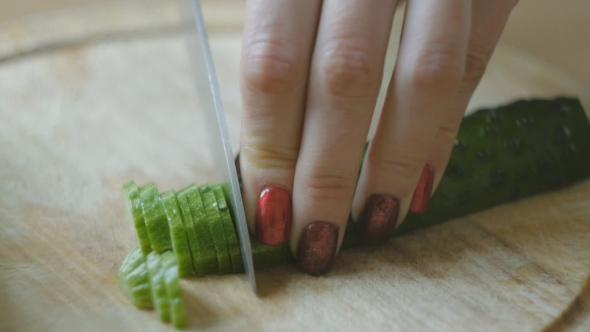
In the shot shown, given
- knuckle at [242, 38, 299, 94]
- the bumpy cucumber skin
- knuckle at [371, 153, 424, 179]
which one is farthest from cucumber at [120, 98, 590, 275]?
knuckle at [242, 38, 299, 94]

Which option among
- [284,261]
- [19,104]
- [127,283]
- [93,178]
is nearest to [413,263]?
[284,261]

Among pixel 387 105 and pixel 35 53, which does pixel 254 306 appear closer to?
pixel 387 105

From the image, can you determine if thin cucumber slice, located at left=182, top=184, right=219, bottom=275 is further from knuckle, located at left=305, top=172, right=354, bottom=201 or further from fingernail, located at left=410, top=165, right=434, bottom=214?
fingernail, located at left=410, top=165, right=434, bottom=214

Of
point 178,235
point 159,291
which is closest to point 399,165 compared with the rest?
point 178,235

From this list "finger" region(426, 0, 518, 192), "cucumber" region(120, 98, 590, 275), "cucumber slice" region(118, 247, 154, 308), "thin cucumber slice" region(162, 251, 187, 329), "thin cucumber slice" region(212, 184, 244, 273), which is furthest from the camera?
"cucumber" region(120, 98, 590, 275)

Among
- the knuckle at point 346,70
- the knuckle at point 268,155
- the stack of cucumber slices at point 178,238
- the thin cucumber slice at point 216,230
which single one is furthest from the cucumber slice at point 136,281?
the knuckle at point 346,70

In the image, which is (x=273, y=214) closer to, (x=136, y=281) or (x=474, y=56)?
(x=136, y=281)
